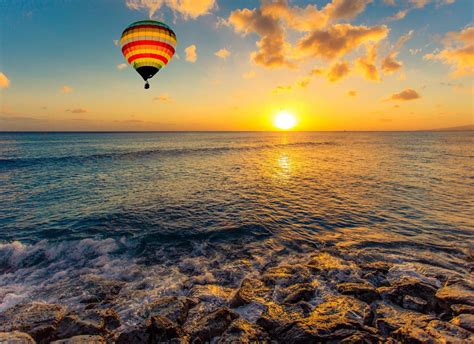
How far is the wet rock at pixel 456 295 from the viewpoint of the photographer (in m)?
7.36

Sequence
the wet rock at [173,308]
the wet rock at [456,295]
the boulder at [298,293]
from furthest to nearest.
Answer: the boulder at [298,293] < the wet rock at [456,295] < the wet rock at [173,308]

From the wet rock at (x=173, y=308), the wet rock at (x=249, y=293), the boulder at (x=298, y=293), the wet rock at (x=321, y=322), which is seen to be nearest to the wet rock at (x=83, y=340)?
the wet rock at (x=173, y=308)

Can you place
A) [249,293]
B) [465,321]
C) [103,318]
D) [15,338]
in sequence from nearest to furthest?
[15,338] → [465,321] → [103,318] → [249,293]

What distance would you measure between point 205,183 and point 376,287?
21.5 metres

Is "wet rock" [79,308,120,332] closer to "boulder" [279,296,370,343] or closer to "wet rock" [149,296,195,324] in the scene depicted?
"wet rock" [149,296,195,324]

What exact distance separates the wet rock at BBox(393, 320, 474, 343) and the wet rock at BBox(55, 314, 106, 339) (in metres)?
8.00

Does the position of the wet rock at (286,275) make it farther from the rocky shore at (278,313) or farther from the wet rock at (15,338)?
the wet rock at (15,338)

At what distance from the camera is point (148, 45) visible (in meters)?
18.2

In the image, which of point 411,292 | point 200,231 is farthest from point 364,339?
point 200,231

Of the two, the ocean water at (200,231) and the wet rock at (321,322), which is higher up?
the wet rock at (321,322)

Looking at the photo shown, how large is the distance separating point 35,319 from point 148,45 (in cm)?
1776

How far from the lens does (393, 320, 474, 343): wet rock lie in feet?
18.9

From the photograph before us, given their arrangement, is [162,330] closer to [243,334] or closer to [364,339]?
[243,334]

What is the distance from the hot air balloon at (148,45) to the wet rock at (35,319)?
17105 mm
